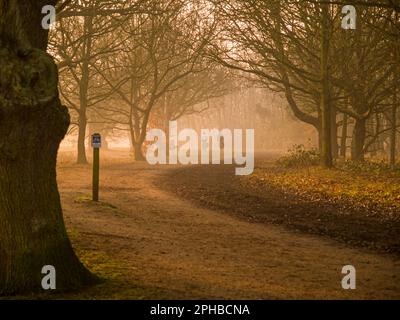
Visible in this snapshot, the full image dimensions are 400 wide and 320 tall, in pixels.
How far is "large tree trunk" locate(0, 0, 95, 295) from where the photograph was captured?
555 cm

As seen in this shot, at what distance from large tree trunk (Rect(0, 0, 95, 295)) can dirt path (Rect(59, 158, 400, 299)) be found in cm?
125

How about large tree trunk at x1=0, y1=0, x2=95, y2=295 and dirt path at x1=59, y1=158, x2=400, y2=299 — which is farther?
dirt path at x1=59, y1=158, x2=400, y2=299

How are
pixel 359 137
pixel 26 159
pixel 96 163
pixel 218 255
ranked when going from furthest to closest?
1. pixel 359 137
2. pixel 96 163
3. pixel 218 255
4. pixel 26 159

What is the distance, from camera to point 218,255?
26.4ft

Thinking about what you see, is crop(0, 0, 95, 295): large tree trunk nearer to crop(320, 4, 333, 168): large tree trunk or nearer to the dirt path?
the dirt path

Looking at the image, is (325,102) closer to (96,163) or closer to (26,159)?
(96,163)

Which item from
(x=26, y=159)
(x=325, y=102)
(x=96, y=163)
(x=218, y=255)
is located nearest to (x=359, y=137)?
(x=325, y=102)

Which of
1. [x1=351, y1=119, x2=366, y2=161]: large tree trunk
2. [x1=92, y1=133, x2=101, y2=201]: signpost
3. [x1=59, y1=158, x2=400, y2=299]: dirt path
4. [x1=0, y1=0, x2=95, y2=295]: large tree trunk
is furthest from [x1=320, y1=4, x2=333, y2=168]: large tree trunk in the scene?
[x1=0, y1=0, x2=95, y2=295]: large tree trunk

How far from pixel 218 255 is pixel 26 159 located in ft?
12.1

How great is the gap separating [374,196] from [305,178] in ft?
16.4

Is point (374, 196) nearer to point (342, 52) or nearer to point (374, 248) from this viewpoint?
point (374, 248)

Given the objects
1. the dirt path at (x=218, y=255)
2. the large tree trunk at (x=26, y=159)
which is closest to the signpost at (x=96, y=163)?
the dirt path at (x=218, y=255)

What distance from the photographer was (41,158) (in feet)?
19.4
